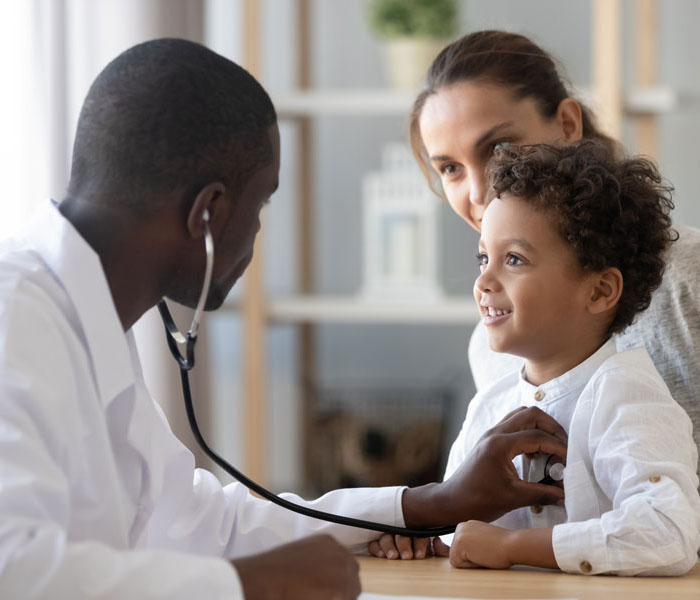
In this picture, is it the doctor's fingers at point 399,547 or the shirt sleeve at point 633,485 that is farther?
the doctor's fingers at point 399,547

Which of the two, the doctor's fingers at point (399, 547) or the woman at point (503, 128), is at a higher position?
the woman at point (503, 128)

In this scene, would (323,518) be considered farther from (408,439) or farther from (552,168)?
(408,439)

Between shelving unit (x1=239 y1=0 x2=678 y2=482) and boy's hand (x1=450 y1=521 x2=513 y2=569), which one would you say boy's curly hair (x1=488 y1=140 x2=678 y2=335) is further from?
shelving unit (x1=239 y1=0 x2=678 y2=482)

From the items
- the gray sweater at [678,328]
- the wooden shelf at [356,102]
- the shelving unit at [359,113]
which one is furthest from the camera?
the wooden shelf at [356,102]

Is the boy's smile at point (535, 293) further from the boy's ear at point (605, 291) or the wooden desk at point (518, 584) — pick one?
the wooden desk at point (518, 584)

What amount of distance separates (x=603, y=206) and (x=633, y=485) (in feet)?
1.04

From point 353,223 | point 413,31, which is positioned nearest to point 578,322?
point 413,31

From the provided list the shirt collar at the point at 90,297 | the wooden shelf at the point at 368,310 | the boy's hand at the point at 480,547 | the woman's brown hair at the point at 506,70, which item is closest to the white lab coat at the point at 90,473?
the shirt collar at the point at 90,297

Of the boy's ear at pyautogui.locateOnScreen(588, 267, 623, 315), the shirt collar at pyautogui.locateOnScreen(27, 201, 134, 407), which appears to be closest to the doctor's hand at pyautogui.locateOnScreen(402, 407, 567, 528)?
the boy's ear at pyautogui.locateOnScreen(588, 267, 623, 315)

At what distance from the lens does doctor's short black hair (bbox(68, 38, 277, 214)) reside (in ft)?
2.78

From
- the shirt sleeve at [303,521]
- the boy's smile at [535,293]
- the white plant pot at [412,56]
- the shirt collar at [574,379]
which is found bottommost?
the shirt sleeve at [303,521]

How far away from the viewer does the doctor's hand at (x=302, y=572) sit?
0.69 metres

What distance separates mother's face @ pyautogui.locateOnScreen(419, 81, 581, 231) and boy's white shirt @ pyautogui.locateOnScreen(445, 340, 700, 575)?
0.39 m

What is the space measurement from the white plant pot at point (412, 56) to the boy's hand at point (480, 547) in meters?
2.00
